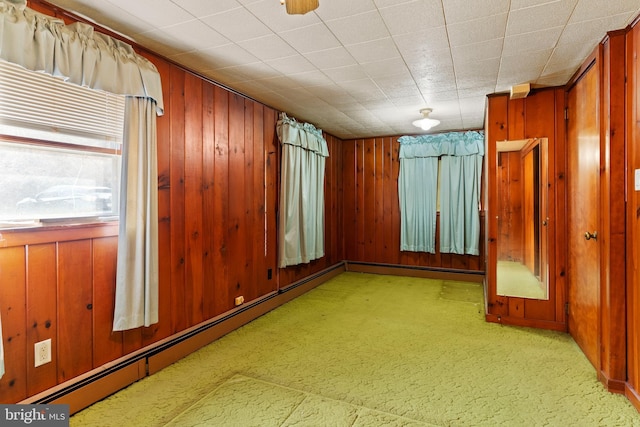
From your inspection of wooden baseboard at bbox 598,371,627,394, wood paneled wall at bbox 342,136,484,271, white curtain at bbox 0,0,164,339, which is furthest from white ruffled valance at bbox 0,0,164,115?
wood paneled wall at bbox 342,136,484,271

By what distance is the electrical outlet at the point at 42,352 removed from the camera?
1.78 m

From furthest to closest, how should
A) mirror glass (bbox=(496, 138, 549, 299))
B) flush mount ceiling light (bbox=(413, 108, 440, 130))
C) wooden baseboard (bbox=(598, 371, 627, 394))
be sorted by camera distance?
flush mount ceiling light (bbox=(413, 108, 440, 130)) → mirror glass (bbox=(496, 138, 549, 299)) → wooden baseboard (bbox=(598, 371, 627, 394))

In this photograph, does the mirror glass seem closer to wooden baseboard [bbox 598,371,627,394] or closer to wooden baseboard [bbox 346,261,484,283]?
wooden baseboard [bbox 598,371,627,394]

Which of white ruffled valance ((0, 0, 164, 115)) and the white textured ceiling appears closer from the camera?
white ruffled valance ((0, 0, 164, 115))

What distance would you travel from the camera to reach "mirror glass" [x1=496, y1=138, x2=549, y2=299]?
316cm

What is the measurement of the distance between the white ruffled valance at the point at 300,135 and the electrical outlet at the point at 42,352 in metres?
2.72

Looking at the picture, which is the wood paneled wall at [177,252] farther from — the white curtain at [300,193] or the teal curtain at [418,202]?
the teal curtain at [418,202]

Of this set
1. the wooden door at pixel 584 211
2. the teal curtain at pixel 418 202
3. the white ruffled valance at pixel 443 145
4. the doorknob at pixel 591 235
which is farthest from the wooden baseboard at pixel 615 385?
the white ruffled valance at pixel 443 145

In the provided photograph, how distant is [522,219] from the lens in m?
3.36

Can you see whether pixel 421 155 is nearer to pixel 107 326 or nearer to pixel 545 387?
pixel 545 387

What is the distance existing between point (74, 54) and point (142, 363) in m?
1.91

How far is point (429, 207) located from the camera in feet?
16.6

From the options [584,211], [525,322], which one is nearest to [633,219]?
[584,211]

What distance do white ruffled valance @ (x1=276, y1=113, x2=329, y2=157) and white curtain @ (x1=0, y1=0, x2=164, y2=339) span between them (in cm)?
164
